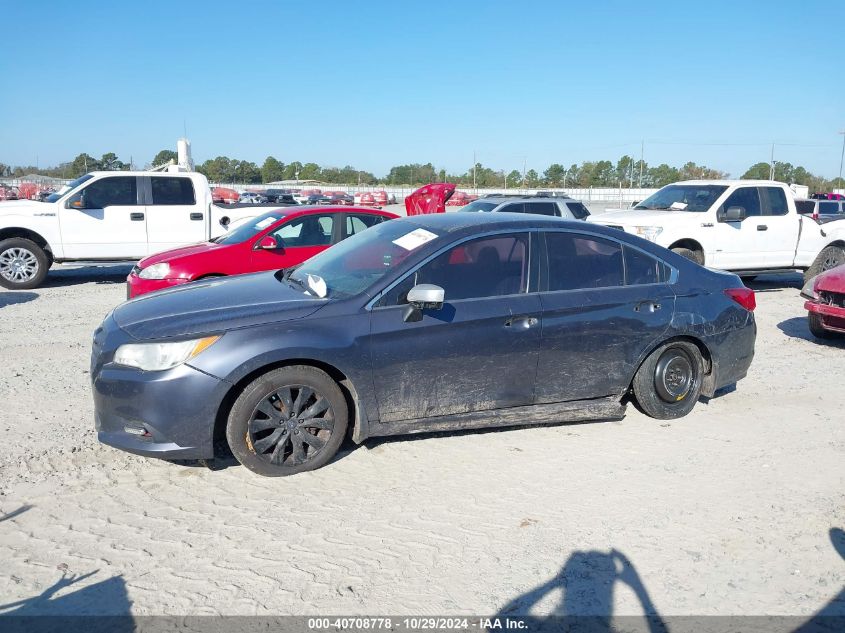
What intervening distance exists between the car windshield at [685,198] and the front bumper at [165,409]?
9501 millimetres

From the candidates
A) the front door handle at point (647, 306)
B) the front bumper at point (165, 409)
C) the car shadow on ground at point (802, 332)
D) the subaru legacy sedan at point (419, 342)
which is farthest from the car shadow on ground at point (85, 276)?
the car shadow on ground at point (802, 332)

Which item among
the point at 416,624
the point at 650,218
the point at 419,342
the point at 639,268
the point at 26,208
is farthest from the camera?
the point at 26,208

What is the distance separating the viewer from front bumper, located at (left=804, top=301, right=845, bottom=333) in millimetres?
7930

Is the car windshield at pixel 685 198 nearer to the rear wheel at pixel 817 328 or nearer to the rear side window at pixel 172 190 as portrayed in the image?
the rear wheel at pixel 817 328

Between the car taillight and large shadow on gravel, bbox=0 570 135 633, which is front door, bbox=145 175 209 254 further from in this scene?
large shadow on gravel, bbox=0 570 135 633

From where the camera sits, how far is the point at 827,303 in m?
8.12

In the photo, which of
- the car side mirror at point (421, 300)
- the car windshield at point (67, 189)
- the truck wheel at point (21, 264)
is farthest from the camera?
the car windshield at point (67, 189)

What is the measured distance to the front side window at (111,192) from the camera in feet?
38.8

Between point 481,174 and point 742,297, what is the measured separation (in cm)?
7141

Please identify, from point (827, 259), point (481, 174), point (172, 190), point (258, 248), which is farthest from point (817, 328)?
point (481, 174)

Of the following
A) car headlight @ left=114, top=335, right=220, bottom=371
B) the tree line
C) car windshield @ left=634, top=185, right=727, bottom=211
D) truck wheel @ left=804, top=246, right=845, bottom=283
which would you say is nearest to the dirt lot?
car headlight @ left=114, top=335, right=220, bottom=371

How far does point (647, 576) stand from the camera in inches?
136

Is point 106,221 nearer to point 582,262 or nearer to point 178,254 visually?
point 178,254

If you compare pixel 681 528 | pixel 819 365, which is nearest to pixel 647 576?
pixel 681 528
